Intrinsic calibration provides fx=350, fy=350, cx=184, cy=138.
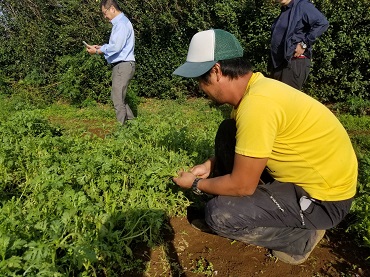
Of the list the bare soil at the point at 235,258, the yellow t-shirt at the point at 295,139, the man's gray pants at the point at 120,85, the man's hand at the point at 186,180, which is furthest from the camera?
the man's gray pants at the point at 120,85

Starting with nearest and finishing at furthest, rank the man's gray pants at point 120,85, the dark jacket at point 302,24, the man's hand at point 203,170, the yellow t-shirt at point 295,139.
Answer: the yellow t-shirt at point 295,139
the man's hand at point 203,170
the dark jacket at point 302,24
the man's gray pants at point 120,85

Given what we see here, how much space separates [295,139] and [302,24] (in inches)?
94.2

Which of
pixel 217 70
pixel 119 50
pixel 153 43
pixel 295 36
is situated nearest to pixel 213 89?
pixel 217 70

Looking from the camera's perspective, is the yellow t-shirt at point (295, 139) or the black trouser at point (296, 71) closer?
the yellow t-shirt at point (295, 139)

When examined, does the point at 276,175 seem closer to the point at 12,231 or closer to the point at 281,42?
the point at 12,231

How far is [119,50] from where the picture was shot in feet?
16.8

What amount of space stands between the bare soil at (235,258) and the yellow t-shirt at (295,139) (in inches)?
23.5

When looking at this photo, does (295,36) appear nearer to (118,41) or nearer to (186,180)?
(186,180)

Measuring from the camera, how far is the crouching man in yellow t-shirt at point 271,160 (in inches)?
78.9

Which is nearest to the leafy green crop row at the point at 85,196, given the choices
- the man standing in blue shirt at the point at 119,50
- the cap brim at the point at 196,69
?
the cap brim at the point at 196,69

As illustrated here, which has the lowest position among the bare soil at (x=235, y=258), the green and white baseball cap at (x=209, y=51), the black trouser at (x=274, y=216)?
the bare soil at (x=235, y=258)

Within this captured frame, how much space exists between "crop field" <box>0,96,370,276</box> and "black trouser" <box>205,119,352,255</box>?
423 millimetres

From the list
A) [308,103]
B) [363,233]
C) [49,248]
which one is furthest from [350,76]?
[49,248]

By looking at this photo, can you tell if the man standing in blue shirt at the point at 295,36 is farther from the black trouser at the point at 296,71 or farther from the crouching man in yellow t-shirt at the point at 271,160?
the crouching man in yellow t-shirt at the point at 271,160
